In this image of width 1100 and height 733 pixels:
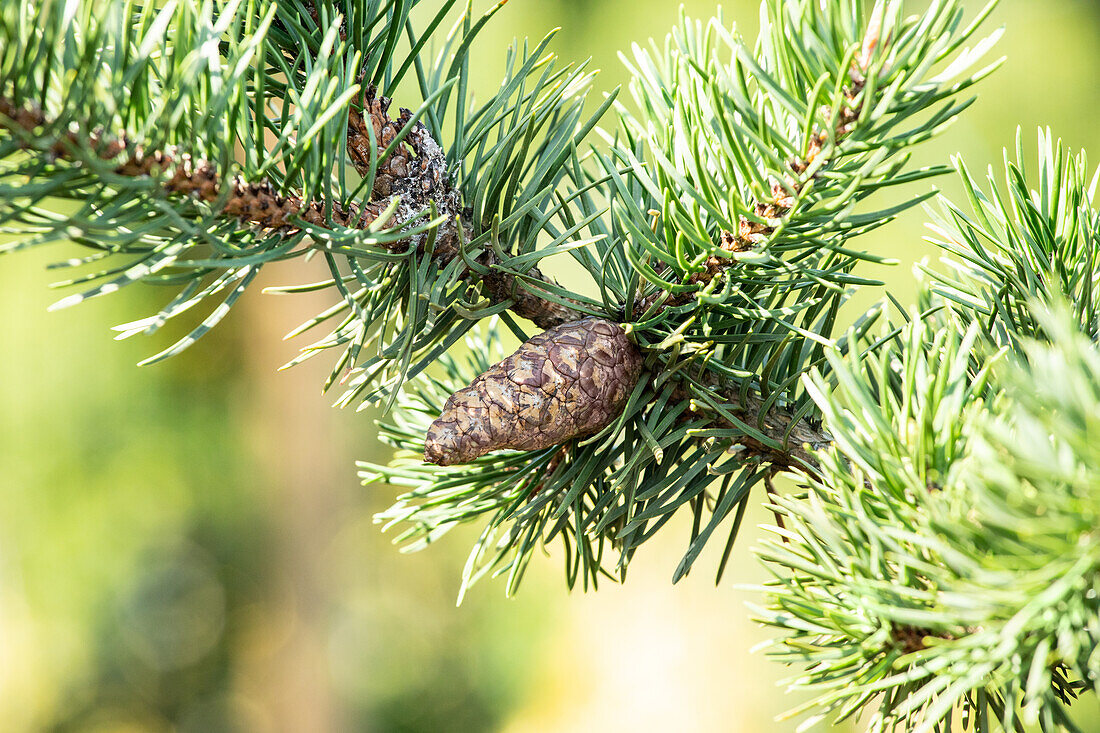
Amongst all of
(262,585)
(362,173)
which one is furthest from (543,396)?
(262,585)

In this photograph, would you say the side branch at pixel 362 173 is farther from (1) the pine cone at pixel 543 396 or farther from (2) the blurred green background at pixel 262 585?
(2) the blurred green background at pixel 262 585

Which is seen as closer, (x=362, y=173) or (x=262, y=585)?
(x=362, y=173)

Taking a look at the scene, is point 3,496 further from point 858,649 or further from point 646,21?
point 858,649

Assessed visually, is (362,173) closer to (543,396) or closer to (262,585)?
(543,396)

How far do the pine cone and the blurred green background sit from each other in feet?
3.80

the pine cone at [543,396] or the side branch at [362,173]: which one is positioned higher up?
the side branch at [362,173]

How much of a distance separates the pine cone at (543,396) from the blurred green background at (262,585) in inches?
45.6

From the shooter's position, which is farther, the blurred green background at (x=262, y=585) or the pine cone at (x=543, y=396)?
the blurred green background at (x=262, y=585)

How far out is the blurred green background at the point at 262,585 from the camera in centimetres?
152

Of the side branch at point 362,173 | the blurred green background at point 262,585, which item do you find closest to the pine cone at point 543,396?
the side branch at point 362,173

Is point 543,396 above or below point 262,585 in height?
below

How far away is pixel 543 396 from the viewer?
0.62 ft

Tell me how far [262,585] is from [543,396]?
6.11ft

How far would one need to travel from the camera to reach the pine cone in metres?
0.18
